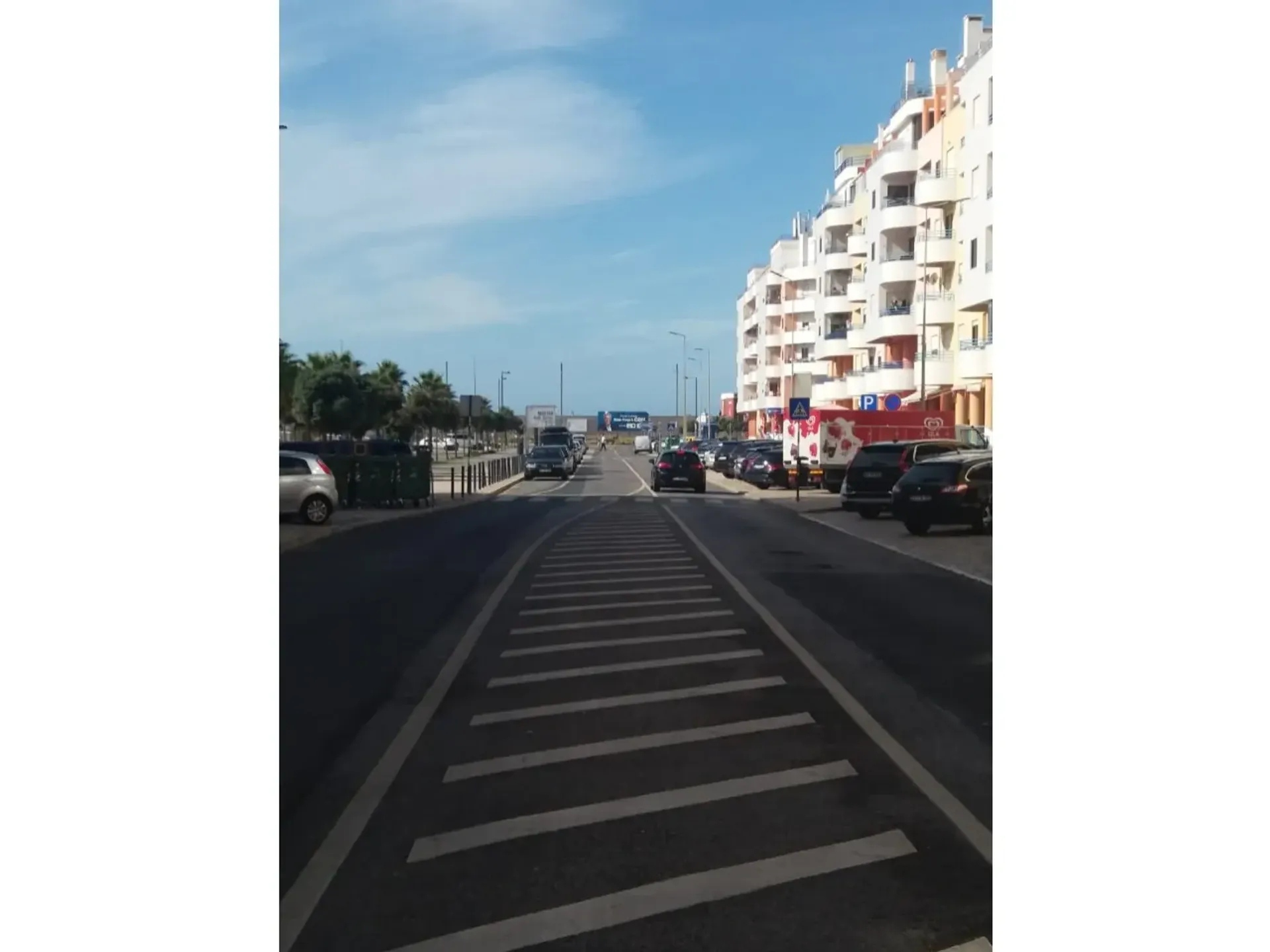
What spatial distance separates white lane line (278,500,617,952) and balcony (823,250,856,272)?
7348 centimetres

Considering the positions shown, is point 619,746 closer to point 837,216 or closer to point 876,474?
point 876,474

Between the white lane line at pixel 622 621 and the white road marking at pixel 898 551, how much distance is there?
495 centimetres

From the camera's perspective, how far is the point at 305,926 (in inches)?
211

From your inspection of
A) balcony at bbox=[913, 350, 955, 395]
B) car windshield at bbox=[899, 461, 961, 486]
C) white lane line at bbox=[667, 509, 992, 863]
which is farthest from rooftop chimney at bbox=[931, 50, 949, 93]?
white lane line at bbox=[667, 509, 992, 863]

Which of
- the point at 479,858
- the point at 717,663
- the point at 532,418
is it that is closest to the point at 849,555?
the point at 717,663

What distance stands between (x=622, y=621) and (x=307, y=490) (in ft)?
56.3

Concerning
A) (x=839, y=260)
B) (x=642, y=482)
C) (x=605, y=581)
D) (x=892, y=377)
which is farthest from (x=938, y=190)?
(x=605, y=581)

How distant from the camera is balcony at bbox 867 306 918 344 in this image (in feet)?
213

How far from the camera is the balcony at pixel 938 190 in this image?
60312 millimetres

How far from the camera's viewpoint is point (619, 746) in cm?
831
